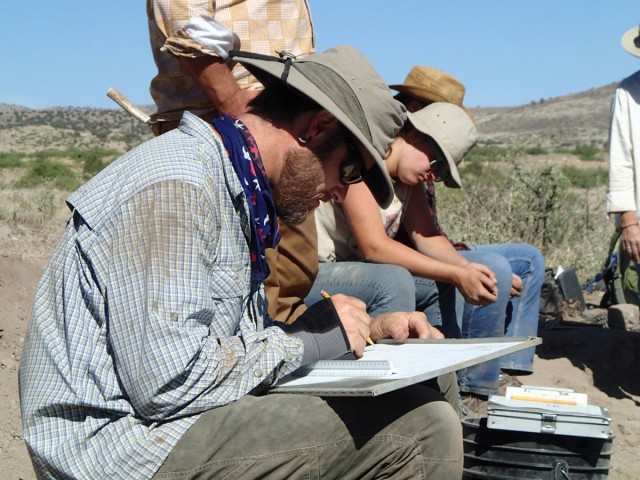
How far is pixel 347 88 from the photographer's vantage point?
231cm

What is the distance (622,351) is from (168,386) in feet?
15.1

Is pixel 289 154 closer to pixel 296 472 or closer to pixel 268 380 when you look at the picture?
pixel 268 380

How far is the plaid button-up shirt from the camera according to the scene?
1.97m

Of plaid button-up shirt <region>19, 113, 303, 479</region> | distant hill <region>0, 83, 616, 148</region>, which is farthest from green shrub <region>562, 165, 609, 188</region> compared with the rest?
distant hill <region>0, 83, 616, 148</region>

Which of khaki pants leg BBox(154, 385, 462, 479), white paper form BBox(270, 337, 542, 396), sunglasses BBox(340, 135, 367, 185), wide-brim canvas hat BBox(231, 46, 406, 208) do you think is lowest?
khaki pants leg BBox(154, 385, 462, 479)

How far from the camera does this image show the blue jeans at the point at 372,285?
376 cm

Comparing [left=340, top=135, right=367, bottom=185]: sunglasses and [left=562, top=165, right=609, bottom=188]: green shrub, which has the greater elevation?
[left=562, top=165, right=609, bottom=188]: green shrub

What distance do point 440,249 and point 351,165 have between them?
2102 millimetres

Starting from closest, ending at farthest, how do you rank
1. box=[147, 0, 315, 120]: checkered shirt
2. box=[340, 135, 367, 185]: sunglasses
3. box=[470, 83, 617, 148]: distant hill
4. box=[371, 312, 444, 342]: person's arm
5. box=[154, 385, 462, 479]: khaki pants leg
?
box=[154, 385, 462, 479]: khaki pants leg → box=[340, 135, 367, 185]: sunglasses → box=[371, 312, 444, 342]: person's arm → box=[147, 0, 315, 120]: checkered shirt → box=[470, 83, 617, 148]: distant hill

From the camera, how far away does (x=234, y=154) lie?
87.7 inches

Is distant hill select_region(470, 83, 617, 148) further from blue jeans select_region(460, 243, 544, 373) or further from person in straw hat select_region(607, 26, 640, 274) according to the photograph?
blue jeans select_region(460, 243, 544, 373)

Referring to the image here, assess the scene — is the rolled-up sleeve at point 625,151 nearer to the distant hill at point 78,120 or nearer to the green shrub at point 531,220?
the green shrub at point 531,220

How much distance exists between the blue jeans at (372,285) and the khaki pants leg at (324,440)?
1.49 meters

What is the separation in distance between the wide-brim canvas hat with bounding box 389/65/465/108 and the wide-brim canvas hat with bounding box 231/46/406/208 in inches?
72.6
